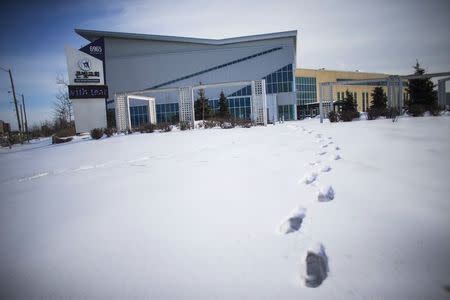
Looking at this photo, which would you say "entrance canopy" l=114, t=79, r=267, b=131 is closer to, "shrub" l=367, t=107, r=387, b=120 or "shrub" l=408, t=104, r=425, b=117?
"shrub" l=367, t=107, r=387, b=120

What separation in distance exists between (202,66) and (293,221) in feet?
119

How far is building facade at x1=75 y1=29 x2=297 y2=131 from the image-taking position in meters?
34.5

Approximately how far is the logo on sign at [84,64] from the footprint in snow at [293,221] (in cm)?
2565

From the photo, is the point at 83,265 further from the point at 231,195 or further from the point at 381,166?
the point at 381,166

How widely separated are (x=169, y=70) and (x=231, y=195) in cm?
3694

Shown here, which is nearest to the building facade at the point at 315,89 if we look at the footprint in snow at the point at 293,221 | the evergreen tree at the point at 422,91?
the evergreen tree at the point at 422,91

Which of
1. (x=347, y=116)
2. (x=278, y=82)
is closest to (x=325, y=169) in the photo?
(x=347, y=116)

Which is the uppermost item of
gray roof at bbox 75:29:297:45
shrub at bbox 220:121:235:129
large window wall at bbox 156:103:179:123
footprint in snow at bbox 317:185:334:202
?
gray roof at bbox 75:29:297:45

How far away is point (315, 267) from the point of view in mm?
1139

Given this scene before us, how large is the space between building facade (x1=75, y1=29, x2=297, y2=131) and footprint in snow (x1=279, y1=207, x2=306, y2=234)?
32863 mm

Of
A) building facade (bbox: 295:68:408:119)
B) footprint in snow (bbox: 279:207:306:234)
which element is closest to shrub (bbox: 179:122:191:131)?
footprint in snow (bbox: 279:207:306:234)

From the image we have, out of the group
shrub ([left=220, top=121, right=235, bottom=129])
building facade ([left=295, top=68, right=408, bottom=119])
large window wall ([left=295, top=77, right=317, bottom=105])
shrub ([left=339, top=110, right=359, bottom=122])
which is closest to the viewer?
shrub ([left=220, top=121, right=235, bottom=129])

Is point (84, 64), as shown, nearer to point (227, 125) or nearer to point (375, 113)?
point (227, 125)

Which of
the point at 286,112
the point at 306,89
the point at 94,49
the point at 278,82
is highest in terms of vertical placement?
the point at 94,49
